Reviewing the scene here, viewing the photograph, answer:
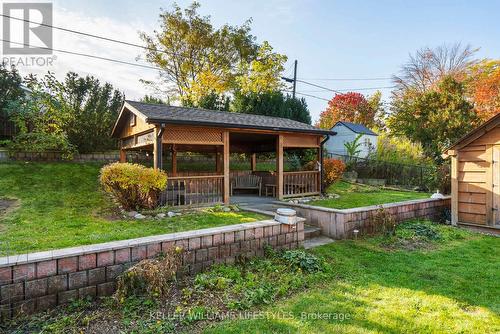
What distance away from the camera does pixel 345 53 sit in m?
20.3

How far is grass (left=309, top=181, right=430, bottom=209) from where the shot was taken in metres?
9.15

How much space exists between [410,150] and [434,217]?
10535 mm

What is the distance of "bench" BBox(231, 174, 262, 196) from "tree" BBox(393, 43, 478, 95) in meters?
22.7

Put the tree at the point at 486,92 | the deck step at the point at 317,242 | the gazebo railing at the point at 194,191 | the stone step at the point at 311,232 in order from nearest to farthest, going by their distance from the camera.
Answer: the deck step at the point at 317,242, the stone step at the point at 311,232, the gazebo railing at the point at 194,191, the tree at the point at 486,92

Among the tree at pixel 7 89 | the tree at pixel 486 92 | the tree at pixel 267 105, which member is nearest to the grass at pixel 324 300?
the tree at pixel 7 89

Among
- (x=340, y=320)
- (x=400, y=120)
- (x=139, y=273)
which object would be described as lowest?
(x=340, y=320)

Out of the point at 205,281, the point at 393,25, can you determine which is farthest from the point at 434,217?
the point at 393,25

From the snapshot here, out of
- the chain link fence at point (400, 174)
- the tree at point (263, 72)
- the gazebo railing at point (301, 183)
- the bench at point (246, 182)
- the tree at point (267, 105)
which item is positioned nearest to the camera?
the gazebo railing at point (301, 183)

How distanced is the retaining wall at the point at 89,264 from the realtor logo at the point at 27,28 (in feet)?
41.2

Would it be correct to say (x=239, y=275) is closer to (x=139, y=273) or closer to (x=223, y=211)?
(x=139, y=273)

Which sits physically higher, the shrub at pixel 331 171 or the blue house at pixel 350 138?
the blue house at pixel 350 138

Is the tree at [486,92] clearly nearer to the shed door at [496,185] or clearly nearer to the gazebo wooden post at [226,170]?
the shed door at [496,185]

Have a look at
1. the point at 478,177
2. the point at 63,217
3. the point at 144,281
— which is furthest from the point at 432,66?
the point at 144,281

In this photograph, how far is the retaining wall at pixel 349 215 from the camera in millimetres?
6246
